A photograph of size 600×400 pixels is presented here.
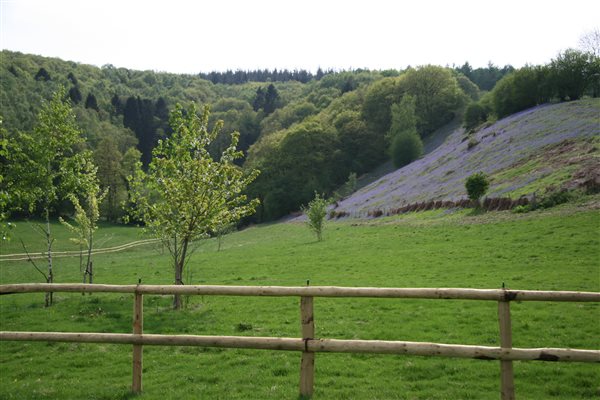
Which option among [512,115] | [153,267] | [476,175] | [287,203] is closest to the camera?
[153,267]

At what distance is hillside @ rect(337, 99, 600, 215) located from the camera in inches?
1692

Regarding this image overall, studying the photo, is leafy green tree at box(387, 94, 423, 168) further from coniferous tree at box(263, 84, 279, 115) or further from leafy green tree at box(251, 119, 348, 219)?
coniferous tree at box(263, 84, 279, 115)

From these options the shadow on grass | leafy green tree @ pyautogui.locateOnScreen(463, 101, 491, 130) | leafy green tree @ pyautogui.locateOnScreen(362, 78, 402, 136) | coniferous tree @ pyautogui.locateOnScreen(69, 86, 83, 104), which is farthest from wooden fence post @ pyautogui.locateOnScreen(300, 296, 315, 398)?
coniferous tree @ pyautogui.locateOnScreen(69, 86, 83, 104)

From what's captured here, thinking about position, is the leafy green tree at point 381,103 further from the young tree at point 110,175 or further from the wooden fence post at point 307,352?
the wooden fence post at point 307,352

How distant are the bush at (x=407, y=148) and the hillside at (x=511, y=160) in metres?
11.7

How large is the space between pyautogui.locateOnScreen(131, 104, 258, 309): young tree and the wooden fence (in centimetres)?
961

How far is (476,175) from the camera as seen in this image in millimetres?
44312

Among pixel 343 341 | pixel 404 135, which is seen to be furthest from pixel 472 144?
pixel 343 341

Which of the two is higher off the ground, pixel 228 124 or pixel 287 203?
pixel 228 124

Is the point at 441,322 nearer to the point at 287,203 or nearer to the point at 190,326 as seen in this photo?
the point at 190,326

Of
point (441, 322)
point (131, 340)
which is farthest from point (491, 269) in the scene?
point (131, 340)

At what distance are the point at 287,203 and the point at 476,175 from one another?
60.9 m

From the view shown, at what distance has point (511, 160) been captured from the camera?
5328 centimetres

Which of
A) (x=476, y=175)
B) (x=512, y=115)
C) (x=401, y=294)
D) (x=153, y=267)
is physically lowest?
(x=153, y=267)
